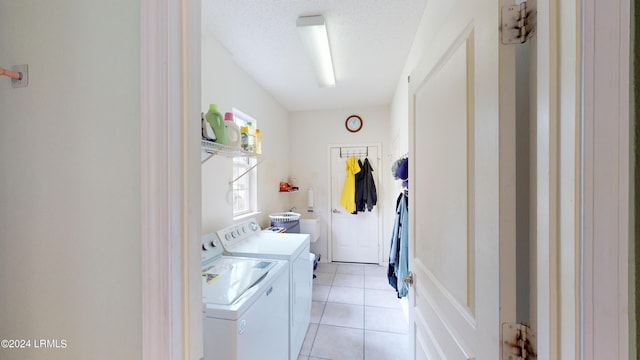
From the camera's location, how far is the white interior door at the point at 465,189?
1.77 feet

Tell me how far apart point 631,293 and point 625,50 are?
42 cm

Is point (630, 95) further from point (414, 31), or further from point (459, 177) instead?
point (414, 31)

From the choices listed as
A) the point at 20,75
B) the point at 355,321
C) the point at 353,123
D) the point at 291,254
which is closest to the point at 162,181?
the point at 20,75

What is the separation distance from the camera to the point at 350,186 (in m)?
3.63

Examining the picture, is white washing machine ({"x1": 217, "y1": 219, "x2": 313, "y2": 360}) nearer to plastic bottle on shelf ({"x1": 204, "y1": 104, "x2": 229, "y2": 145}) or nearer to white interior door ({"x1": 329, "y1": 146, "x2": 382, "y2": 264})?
plastic bottle on shelf ({"x1": 204, "y1": 104, "x2": 229, "y2": 145})

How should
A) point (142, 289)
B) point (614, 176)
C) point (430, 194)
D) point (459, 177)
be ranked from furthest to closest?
point (430, 194) → point (459, 177) → point (142, 289) → point (614, 176)

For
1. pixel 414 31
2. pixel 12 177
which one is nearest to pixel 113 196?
pixel 12 177

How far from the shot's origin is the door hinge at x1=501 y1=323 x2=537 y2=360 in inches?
20.6

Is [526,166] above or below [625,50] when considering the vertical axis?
below

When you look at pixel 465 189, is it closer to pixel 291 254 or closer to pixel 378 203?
pixel 291 254

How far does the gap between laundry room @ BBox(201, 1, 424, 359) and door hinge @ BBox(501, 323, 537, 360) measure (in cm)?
101

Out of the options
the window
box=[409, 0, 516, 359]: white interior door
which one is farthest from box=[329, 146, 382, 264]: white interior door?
box=[409, 0, 516, 359]: white interior door

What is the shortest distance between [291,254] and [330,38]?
1.80 meters

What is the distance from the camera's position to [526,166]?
21.8 inches
